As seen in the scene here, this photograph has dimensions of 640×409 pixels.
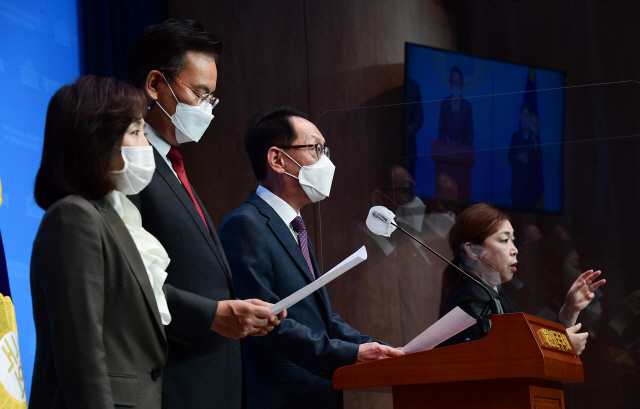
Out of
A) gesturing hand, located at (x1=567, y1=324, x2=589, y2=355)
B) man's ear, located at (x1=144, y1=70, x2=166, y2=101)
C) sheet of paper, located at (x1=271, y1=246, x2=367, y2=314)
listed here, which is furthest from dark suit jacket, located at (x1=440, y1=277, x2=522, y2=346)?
man's ear, located at (x1=144, y1=70, x2=166, y2=101)

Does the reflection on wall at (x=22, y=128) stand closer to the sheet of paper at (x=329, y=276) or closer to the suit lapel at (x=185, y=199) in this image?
the suit lapel at (x=185, y=199)

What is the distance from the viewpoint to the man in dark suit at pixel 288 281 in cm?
222

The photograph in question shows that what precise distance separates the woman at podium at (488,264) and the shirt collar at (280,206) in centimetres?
95

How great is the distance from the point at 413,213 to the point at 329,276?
2264 mm

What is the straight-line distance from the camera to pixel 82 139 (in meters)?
1.48

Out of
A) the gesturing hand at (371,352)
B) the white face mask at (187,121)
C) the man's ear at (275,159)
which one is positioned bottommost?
the gesturing hand at (371,352)

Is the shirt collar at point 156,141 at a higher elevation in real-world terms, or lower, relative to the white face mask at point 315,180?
higher

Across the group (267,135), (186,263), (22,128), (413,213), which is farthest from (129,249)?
(413,213)

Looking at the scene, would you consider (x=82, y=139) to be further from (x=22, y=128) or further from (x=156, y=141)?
(x=22, y=128)

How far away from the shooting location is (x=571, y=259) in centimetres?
366

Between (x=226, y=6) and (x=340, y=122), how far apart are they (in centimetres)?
135

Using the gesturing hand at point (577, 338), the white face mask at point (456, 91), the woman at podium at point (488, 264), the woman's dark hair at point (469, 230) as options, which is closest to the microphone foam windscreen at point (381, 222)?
the woman at podium at point (488, 264)

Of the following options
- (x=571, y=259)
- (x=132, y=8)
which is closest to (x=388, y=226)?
(x=571, y=259)

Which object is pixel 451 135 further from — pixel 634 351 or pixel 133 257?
pixel 133 257
